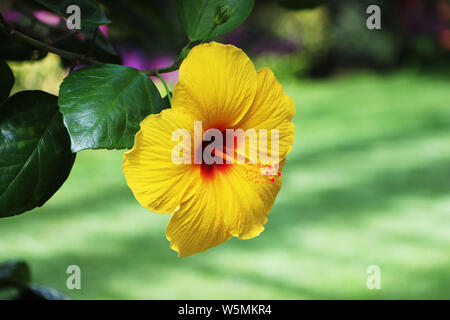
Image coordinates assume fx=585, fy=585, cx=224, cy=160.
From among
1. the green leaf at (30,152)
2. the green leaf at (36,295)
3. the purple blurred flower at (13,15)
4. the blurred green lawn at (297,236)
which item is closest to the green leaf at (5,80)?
the green leaf at (30,152)

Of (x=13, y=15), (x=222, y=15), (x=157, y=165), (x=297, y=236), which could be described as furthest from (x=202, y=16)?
(x=297, y=236)

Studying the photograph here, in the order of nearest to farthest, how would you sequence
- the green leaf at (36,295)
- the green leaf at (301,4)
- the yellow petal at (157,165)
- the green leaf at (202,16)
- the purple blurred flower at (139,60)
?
the yellow petal at (157,165) → the green leaf at (202,16) → the green leaf at (301,4) → the green leaf at (36,295) → the purple blurred flower at (139,60)

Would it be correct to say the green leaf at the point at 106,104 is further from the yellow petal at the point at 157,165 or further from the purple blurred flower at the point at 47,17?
the purple blurred flower at the point at 47,17

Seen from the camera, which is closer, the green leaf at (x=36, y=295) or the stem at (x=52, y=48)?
the stem at (x=52, y=48)

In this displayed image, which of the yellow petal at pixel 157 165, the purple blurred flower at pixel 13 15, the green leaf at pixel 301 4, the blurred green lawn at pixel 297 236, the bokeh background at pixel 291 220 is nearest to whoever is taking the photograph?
the yellow petal at pixel 157 165

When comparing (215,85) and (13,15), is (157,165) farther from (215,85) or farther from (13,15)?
(13,15)

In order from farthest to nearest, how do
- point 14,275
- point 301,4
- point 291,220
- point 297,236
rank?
1. point 291,220
2. point 297,236
3. point 14,275
4. point 301,4
